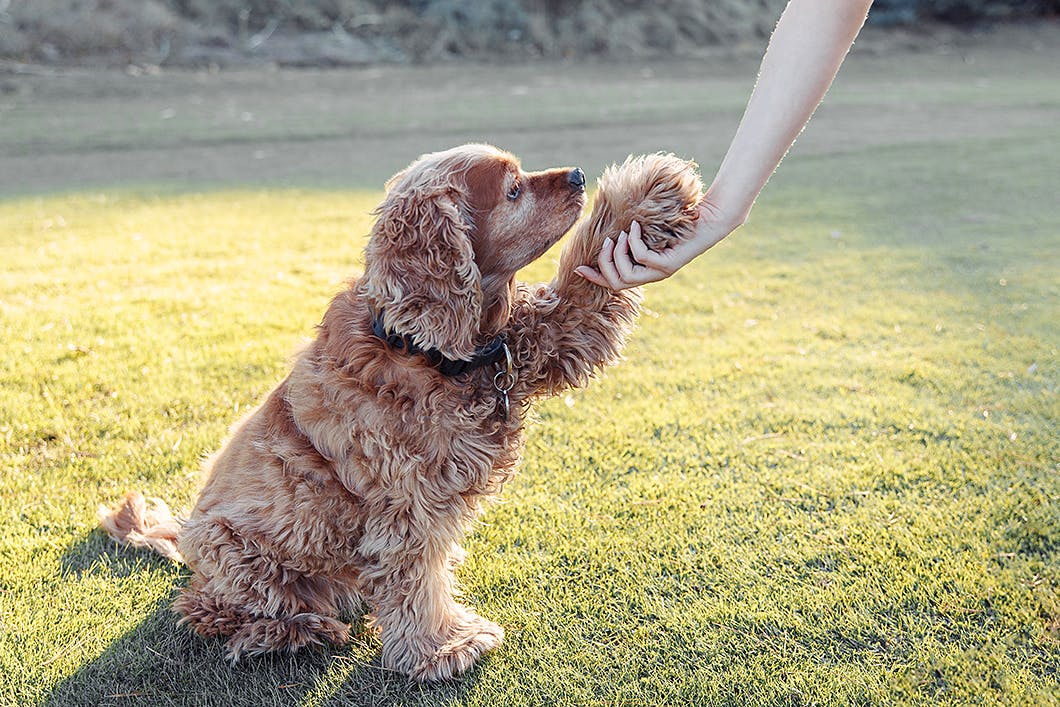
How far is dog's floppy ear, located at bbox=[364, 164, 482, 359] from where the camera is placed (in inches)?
114

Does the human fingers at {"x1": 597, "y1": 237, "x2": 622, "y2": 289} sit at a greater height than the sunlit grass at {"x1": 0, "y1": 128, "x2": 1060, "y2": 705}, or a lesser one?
greater

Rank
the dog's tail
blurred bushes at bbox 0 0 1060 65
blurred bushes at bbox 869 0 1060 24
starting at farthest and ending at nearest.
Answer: blurred bushes at bbox 869 0 1060 24, blurred bushes at bbox 0 0 1060 65, the dog's tail

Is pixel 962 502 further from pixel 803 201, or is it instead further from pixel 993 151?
pixel 993 151

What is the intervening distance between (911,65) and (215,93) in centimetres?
1748

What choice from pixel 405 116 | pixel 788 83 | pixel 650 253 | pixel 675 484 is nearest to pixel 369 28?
pixel 405 116

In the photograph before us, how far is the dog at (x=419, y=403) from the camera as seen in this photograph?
2969 mm

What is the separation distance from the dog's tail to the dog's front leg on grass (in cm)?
109

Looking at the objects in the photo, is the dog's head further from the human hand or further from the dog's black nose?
the human hand

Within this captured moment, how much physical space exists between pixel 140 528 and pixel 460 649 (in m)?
1.55

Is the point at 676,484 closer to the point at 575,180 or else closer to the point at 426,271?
the point at 575,180

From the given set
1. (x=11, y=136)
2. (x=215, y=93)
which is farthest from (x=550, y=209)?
(x=215, y=93)

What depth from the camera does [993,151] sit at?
1248cm

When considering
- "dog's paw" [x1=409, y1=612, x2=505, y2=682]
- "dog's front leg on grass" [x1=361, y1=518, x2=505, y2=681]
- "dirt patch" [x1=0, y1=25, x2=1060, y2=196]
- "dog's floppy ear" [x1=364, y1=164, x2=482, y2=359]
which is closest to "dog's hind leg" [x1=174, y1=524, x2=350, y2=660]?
"dog's front leg on grass" [x1=361, y1=518, x2=505, y2=681]

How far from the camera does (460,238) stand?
2973 mm
